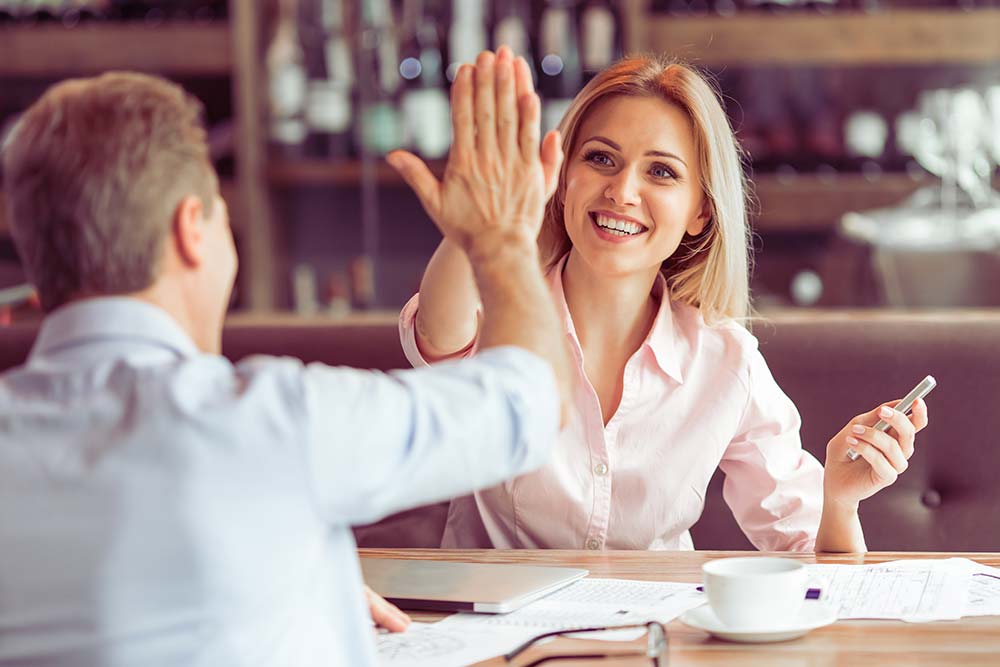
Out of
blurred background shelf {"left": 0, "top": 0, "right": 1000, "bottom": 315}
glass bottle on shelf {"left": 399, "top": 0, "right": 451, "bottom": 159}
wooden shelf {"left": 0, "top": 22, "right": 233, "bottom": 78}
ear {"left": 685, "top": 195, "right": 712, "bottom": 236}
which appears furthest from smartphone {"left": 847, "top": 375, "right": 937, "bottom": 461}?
wooden shelf {"left": 0, "top": 22, "right": 233, "bottom": 78}

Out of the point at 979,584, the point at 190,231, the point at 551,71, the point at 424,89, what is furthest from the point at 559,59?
the point at 190,231

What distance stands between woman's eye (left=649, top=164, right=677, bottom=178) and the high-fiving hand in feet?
2.16

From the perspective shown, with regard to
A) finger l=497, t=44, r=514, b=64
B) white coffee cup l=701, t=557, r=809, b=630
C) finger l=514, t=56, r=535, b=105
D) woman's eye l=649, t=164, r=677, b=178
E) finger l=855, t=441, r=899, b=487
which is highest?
finger l=497, t=44, r=514, b=64

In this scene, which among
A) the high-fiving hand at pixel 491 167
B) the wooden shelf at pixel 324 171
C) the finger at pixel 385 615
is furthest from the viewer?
the wooden shelf at pixel 324 171

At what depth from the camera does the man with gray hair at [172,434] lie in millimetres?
719

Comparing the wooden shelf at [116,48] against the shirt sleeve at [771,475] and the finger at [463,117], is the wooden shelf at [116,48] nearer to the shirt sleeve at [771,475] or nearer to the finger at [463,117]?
the shirt sleeve at [771,475]

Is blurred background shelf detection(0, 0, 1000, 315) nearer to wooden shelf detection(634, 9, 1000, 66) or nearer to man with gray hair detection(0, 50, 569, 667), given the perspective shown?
wooden shelf detection(634, 9, 1000, 66)

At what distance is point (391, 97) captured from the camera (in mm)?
3959

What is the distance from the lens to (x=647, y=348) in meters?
1.68

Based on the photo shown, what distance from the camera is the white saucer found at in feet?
3.49

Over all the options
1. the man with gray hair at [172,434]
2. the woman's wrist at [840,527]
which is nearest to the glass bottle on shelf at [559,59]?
the woman's wrist at [840,527]

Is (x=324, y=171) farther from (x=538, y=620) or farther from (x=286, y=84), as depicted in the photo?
(x=538, y=620)

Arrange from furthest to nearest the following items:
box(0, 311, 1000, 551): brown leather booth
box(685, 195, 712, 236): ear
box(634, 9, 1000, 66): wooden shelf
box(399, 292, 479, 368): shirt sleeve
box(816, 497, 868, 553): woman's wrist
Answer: box(634, 9, 1000, 66): wooden shelf, box(0, 311, 1000, 551): brown leather booth, box(685, 195, 712, 236): ear, box(399, 292, 479, 368): shirt sleeve, box(816, 497, 868, 553): woman's wrist

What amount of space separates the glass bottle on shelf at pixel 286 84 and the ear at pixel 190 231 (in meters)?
3.22
